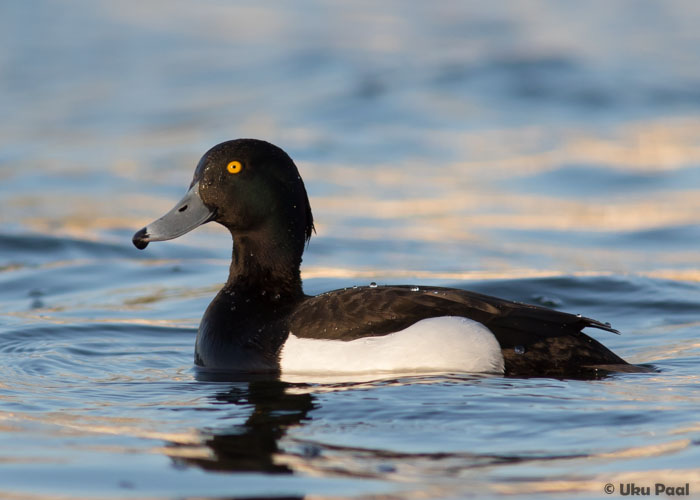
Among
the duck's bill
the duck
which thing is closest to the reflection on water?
the duck

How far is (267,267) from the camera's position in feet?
24.1

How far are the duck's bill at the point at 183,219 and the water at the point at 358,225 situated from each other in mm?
824

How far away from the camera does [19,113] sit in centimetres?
1939

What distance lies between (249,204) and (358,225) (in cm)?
581

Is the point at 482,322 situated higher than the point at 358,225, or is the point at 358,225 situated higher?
the point at 358,225

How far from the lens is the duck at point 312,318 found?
650 centimetres

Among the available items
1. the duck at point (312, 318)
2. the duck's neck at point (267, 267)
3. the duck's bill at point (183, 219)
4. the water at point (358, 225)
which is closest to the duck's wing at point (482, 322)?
the duck at point (312, 318)

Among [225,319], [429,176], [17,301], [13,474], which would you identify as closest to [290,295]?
[225,319]

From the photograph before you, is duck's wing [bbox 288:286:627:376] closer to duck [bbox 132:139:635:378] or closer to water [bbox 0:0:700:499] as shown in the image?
duck [bbox 132:139:635:378]

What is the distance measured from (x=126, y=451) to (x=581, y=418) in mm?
2083

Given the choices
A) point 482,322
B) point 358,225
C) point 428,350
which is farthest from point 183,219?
point 358,225

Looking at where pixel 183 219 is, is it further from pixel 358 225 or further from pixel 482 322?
pixel 358 225

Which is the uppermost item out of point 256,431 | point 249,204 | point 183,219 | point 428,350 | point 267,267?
point 249,204

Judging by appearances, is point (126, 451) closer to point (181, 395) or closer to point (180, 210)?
point (181, 395)
